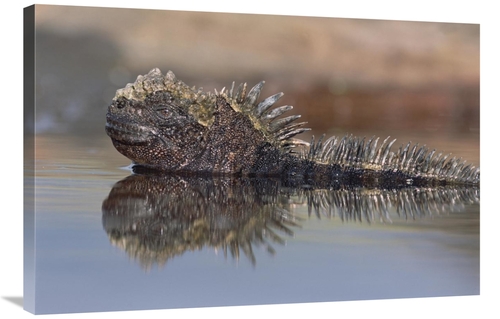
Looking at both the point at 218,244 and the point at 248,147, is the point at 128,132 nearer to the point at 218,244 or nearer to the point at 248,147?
the point at 248,147

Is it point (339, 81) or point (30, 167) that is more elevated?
point (339, 81)

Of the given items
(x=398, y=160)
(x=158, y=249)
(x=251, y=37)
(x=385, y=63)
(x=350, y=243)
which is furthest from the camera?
(x=398, y=160)

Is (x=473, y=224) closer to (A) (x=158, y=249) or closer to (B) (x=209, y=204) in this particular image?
(B) (x=209, y=204)

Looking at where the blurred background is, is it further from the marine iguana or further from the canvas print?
the marine iguana

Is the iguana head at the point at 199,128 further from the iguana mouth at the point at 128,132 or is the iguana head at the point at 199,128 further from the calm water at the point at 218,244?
the calm water at the point at 218,244

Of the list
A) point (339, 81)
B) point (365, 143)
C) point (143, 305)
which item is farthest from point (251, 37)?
point (143, 305)

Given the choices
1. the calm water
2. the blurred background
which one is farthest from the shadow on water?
the blurred background

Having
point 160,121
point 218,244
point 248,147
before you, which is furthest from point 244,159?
point 218,244

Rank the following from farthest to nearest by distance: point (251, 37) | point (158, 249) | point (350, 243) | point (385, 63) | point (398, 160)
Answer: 1. point (398, 160)
2. point (385, 63)
3. point (251, 37)
4. point (350, 243)
5. point (158, 249)
